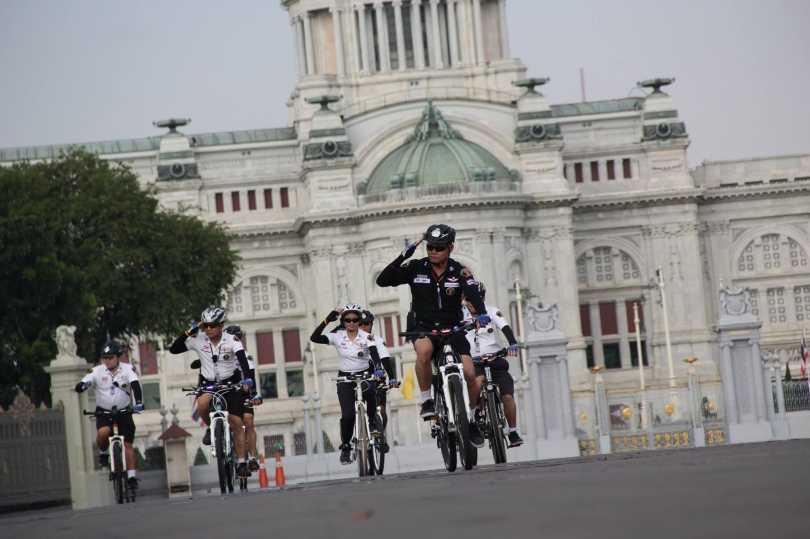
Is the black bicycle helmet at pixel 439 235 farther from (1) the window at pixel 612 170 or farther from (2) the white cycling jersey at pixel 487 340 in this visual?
(1) the window at pixel 612 170

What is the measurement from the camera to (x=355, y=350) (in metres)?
32.9

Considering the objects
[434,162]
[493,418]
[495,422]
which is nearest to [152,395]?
[434,162]

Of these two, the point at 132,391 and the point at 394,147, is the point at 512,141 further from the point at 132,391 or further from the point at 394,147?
the point at 132,391

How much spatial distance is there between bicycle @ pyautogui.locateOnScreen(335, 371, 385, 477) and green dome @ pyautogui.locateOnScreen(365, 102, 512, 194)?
270 ft

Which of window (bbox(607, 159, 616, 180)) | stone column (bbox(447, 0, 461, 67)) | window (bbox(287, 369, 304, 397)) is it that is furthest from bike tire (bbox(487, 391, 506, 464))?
stone column (bbox(447, 0, 461, 67))

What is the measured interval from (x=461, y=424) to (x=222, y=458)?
5823mm

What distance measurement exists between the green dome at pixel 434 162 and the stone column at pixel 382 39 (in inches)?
348

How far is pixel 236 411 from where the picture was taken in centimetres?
3234

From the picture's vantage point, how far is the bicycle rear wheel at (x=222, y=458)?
31703 millimetres

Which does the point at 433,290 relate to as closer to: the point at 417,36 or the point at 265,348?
the point at 265,348

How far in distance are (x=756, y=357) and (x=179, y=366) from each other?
191ft

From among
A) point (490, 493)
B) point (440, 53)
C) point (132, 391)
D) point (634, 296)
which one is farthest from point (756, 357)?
point (440, 53)

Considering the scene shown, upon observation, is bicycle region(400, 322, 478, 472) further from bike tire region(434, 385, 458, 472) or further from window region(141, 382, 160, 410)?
window region(141, 382, 160, 410)

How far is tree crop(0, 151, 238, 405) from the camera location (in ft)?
245
